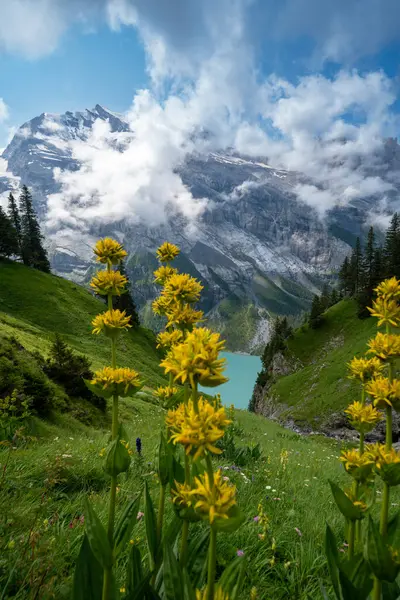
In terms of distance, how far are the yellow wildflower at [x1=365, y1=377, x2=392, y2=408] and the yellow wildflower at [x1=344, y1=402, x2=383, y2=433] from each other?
0.41 metres

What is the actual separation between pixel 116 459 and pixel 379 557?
156 centimetres

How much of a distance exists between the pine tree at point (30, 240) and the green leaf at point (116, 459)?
61.9 m

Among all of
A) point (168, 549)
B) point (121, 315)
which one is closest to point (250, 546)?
point (168, 549)

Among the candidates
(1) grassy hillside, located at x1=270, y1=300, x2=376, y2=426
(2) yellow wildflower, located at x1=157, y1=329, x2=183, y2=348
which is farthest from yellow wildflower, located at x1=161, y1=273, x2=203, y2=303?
(1) grassy hillside, located at x1=270, y1=300, x2=376, y2=426

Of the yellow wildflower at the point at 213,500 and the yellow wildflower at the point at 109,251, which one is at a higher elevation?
the yellow wildflower at the point at 109,251

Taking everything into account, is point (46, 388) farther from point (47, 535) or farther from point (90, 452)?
point (47, 535)

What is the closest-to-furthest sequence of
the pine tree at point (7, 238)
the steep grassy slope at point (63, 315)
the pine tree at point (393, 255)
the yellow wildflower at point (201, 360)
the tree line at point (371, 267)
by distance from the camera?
the yellow wildflower at point (201, 360)
the steep grassy slope at point (63, 315)
the pine tree at point (393, 255)
the pine tree at point (7, 238)
the tree line at point (371, 267)

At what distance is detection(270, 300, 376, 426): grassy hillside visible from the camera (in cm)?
4694

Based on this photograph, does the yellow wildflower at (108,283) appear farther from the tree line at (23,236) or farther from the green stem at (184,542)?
the tree line at (23,236)

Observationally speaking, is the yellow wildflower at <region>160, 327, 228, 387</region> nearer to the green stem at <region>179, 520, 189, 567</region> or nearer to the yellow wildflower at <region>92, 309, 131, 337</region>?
the green stem at <region>179, 520, 189, 567</region>

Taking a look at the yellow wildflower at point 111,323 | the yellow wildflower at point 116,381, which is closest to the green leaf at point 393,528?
the yellow wildflower at point 116,381

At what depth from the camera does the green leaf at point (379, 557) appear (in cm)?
181

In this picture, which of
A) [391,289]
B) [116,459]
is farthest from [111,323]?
[391,289]

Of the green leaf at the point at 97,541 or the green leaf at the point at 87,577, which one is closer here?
the green leaf at the point at 97,541
